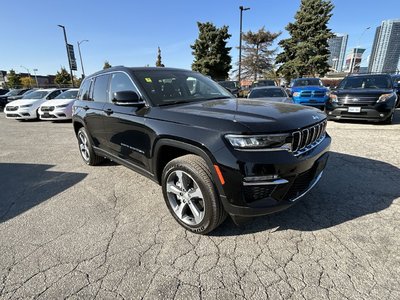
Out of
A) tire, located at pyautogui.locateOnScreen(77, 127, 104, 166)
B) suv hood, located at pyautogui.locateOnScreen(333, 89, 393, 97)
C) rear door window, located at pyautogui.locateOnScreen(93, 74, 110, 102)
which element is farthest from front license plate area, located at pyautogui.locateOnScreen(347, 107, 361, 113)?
tire, located at pyautogui.locateOnScreen(77, 127, 104, 166)

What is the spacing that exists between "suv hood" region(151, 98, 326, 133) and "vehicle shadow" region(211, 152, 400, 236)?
39.5 inches

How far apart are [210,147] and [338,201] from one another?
2068 mm

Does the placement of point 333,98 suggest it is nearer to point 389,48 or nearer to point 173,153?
point 173,153

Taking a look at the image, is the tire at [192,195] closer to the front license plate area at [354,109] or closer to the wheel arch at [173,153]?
the wheel arch at [173,153]

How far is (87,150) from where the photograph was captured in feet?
15.6

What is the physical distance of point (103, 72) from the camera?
395 centimetres

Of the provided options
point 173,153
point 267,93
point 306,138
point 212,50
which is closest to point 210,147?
point 173,153

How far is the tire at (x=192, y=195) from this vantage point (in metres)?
2.22

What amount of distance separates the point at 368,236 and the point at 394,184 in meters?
1.61

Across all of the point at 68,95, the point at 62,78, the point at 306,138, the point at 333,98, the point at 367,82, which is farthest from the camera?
the point at 62,78

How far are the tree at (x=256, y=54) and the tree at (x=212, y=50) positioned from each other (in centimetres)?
484

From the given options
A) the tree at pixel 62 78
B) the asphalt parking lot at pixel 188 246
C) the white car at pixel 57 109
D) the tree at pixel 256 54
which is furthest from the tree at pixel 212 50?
the tree at pixel 62 78

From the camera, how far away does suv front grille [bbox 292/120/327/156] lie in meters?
2.17

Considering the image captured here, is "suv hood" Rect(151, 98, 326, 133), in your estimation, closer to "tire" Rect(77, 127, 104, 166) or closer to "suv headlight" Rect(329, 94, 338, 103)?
"tire" Rect(77, 127, 104, 166)
